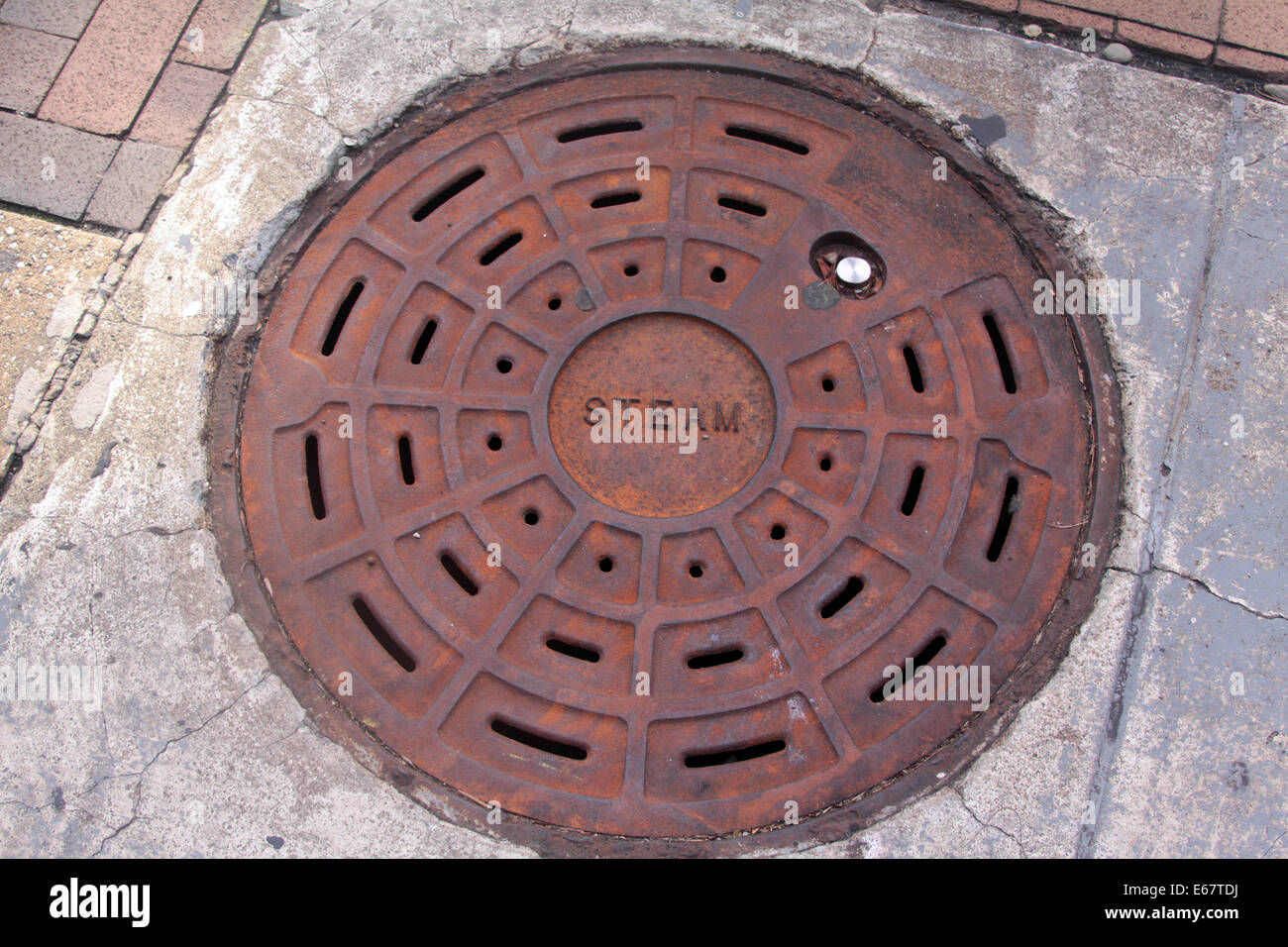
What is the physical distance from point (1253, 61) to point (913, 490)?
169cm

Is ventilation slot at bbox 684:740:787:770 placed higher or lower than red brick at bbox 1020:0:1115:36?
lower

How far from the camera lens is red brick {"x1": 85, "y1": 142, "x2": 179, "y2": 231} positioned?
8.29 ft

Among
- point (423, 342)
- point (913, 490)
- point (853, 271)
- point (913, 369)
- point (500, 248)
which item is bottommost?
point (913, 490)

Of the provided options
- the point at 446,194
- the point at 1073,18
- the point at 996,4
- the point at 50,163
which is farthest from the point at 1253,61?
the point at 50,163

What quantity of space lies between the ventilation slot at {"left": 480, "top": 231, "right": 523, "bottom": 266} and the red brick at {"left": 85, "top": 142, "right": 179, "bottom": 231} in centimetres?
92

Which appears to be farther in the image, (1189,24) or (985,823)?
(1189,24)

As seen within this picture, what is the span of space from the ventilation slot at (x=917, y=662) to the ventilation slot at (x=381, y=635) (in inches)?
44.4

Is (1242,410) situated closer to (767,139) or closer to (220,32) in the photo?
(767,139)

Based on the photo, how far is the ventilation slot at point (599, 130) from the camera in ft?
8.41

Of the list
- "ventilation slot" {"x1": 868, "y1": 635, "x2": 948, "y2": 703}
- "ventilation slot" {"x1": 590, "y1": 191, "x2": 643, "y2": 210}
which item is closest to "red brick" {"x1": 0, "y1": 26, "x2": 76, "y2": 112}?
"ventilation slot" {"x1": 590, "y1": 191, "x2": 643, "y2": 210}

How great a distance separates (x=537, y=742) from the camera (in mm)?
2268

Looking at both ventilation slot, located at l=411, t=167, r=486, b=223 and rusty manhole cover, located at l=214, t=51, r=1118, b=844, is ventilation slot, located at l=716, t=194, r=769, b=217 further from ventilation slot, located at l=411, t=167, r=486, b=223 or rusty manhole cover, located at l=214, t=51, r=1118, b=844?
ventilation slot, located at l=411, t=167, r=486, b=223

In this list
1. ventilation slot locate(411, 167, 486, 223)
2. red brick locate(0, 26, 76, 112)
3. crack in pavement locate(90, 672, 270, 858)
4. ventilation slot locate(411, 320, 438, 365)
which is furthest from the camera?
red brick locate(0, 26, 76, 112)

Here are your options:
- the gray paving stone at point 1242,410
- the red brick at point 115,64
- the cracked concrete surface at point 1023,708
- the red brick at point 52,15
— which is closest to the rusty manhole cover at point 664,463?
the cracked concrete surface at point 1023,708
